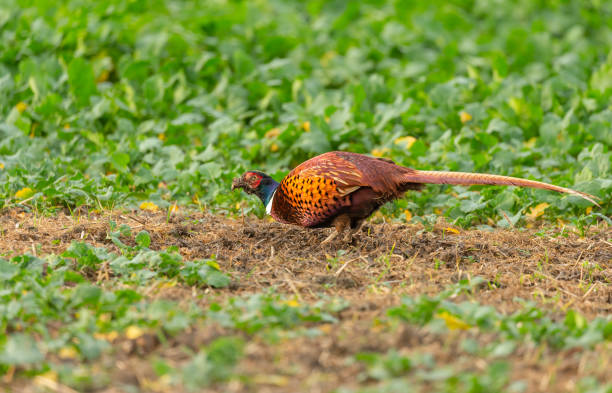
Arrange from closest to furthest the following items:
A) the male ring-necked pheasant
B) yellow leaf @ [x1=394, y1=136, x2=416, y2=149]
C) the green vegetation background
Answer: the male ring-necked pheasant
the green vegetation background
yellow leaf @ [x1=394, y1=136, x2=416, y2=149]

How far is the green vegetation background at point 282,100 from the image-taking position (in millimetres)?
6520

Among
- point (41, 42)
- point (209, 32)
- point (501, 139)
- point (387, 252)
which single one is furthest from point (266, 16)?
point (387, 252)

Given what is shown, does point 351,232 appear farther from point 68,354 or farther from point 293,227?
point 68,354

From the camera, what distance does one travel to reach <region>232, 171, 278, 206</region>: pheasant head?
567cm

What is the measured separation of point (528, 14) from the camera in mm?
11375

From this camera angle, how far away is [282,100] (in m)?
8.22

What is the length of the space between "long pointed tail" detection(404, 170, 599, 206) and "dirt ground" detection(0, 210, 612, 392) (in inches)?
17.6

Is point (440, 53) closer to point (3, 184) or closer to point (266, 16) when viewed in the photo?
point (266, 16)

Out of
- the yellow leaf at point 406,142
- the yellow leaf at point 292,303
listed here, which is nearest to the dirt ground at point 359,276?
the yellow leaf at point 292,303

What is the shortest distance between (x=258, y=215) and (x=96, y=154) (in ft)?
5.67

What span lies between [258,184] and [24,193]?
1819 mm

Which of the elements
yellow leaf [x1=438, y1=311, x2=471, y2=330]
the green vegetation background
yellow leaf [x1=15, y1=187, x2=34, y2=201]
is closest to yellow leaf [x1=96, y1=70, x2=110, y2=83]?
the green vegetation background

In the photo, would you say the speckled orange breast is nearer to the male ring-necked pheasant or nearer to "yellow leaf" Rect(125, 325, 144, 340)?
the male ring-necked pheasant

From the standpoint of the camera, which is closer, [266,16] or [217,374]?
[217,374]
